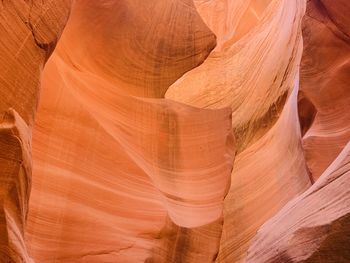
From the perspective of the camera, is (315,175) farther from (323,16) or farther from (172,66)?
(172,66)

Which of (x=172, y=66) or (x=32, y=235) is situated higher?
(x=32, y=235)

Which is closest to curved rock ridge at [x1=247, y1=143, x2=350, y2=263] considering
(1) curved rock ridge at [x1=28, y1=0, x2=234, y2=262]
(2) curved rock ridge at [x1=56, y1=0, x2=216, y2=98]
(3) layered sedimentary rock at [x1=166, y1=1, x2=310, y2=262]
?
(1) curved rock ridge at [x1=28, y1=0, x2=234, y2=262]

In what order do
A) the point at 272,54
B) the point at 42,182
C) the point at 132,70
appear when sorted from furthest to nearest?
the point at 272,54, the point at 132,70, the point at 42,182

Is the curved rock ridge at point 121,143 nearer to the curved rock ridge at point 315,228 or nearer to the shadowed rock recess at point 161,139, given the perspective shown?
the shadowed rock recess at point 161,139

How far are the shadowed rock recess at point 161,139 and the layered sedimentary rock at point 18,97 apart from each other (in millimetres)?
10

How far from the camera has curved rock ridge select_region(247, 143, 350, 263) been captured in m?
3.48

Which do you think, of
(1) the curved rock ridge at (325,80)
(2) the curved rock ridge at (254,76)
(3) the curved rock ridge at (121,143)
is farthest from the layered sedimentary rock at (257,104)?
(3) the curved rock ridge at (121,143)

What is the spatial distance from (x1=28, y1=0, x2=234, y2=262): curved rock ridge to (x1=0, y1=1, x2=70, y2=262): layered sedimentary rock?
1.96 meters

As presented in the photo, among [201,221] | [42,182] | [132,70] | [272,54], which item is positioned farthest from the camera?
[272,54]

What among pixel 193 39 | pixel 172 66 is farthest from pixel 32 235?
pixel 193 39

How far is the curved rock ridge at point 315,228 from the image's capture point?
3484 mm

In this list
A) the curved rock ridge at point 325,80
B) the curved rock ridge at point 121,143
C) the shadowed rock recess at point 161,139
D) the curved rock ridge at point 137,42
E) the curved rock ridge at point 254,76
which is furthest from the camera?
the curved rock ridge at point 254,76

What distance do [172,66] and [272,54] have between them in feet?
7.09

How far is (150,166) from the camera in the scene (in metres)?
6.79
